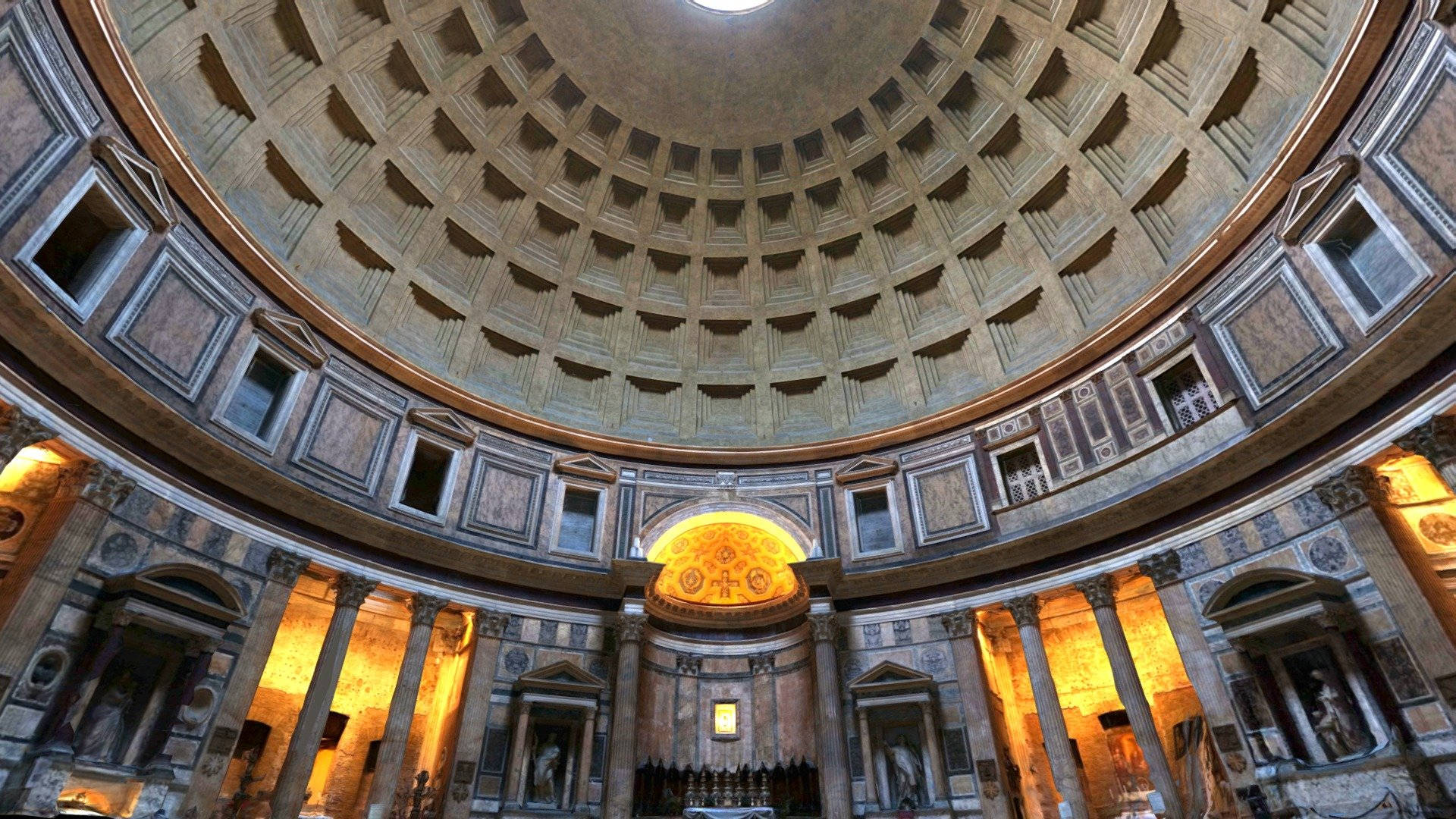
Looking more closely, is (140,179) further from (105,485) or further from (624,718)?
(624,718)

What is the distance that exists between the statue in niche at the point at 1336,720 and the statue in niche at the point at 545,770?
16231mm

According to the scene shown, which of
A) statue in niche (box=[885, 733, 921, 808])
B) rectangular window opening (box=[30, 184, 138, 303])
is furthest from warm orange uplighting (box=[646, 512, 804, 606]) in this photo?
rectangular window opening (box=[30, 184, 138, 303])

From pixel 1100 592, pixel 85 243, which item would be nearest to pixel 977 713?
pixel 1100 592

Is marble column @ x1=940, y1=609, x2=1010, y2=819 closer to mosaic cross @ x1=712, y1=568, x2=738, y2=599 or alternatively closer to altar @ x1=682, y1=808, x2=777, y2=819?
altar @ x1=682, y1=808, x2=777, y2=819

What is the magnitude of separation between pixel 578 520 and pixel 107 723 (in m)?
11.8

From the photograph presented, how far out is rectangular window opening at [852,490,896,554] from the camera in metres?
22.0

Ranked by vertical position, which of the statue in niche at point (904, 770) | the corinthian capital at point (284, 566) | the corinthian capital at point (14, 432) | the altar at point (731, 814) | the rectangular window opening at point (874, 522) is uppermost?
the rectangular window opening at point (874, 522)

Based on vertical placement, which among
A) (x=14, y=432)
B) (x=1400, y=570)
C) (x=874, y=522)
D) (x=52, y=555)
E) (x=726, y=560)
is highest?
(x=874, y=522)

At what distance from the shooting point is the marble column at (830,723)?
56.7 ft

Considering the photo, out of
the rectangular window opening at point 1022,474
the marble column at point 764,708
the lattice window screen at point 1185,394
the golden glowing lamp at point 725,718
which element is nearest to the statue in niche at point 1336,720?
the lattice window screen at point 1185,394

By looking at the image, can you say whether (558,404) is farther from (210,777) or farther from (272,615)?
(210,777)

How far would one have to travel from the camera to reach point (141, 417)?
14.0m

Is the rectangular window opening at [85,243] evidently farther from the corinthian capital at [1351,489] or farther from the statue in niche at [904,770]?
the corinthian capital at [1351,489]

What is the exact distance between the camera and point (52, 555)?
1235 centimetres
